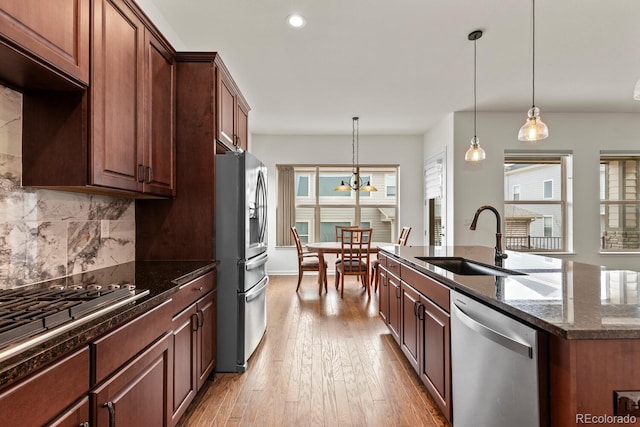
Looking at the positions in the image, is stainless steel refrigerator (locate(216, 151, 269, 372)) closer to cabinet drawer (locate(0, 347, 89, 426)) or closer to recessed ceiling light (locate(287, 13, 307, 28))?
recessed ceiling light (locate(287, 13, 307, 28))

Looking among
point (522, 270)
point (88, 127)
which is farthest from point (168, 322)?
point (522, 270)

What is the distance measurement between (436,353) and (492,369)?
23.9 inches

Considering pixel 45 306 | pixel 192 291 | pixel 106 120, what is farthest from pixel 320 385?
pixel 106 120

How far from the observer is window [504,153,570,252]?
516 centimetres

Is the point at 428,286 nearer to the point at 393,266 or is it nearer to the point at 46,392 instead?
the point at 393,266

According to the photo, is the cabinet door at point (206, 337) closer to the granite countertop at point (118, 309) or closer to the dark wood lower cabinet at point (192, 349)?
the dark wood lower cabinet at point (192, 349)

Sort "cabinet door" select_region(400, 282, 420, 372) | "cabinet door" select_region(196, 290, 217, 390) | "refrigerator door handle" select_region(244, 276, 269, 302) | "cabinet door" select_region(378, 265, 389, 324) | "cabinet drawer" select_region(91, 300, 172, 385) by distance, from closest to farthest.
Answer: "cabinet drawer" select_region(91, 300, 172, 385) → "cabinet door" select_region(196, 290, 217, 390) → "cabinet door" select_region(400, 282, 420, 372) → "refrigerator door handle" select_region(244, 276, 269, 302) → "cabinet door" select_region(378, 265, 389, 324)

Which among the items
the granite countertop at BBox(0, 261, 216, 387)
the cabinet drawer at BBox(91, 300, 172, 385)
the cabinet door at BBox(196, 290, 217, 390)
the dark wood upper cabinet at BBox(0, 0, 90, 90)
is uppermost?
the dark wood upper cabinet at BBox(0, 0, 90, 90)

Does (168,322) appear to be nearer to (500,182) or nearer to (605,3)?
(605,3)

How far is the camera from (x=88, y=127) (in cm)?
147

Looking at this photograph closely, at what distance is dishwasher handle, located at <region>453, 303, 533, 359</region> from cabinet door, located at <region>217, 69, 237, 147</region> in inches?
79.2

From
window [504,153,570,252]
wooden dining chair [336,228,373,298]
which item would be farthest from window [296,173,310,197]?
window [504,153,570,252]

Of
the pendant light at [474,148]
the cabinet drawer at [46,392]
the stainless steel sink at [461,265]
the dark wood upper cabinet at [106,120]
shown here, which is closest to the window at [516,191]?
the pendant light at [474,148]

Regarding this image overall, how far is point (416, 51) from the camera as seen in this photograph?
125 inches
